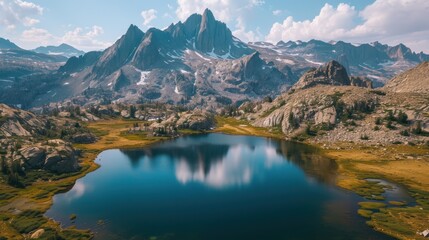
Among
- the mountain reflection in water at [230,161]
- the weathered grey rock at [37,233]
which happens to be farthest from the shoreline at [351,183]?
the mountain reflection in water at [230,161]

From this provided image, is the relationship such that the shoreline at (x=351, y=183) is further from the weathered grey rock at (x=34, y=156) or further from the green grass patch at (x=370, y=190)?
the weathered grey rock at (x=34, y=156)

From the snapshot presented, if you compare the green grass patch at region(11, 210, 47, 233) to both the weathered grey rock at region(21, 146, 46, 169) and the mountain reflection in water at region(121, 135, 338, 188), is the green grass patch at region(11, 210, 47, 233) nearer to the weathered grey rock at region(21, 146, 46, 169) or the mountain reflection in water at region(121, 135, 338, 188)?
the weathered grey rock at region(21, 146, 46, 169)

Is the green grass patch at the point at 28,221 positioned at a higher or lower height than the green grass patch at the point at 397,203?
lower

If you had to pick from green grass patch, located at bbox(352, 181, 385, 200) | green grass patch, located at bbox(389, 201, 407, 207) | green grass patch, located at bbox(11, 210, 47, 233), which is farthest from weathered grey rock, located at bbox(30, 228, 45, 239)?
green grass patch, located at bbox(389, 201, 407, 207)

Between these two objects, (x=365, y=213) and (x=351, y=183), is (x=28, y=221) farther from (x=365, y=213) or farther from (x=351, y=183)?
(x=351, y=183)

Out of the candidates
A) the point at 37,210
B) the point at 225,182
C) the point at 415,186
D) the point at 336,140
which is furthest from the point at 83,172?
the point at 336,140

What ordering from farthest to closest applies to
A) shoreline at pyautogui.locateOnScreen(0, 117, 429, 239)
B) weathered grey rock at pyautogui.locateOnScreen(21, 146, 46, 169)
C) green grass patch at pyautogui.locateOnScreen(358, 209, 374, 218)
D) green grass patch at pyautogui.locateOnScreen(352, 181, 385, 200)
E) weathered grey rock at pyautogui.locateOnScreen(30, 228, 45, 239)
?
weathered grey rock at pyautogui.locateOnScreen(21, 146, 46, 169) → green grass patch at pyautogui.locateOnScreen(352, 181, 385, 200) → green grass patch at pyautogui.locateOnScreen(358, 209, 374, 218) → shoreline at pyautogui.locateOnScreen(0, 117, 429, 239) → weathered grey rock at pyautogui.locateOnScreen(30, 228, 45, 239)

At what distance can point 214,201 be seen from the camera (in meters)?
97.3

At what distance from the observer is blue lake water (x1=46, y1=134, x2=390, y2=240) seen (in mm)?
78000

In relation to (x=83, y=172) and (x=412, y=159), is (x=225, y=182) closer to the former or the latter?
(x=83, y=172)

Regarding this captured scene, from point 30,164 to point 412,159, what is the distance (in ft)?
547

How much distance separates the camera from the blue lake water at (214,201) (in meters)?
78.0

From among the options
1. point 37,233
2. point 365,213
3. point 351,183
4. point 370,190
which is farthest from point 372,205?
point 37,233

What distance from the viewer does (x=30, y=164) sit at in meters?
130
